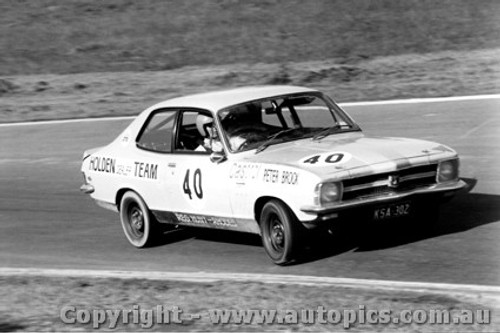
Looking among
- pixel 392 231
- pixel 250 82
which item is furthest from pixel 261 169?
pixel 250 82

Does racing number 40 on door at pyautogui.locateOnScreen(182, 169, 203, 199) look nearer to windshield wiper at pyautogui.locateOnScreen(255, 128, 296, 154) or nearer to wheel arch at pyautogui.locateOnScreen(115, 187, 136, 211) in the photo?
windshield wiper at pyautogui.locateOnScreen(255, 128, 296, 154)

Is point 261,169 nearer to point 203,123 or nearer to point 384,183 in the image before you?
point 384,183

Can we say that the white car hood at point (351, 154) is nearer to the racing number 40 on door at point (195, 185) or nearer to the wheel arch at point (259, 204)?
the wheel arch at point (259, 204)

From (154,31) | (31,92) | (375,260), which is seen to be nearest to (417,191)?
(375,260)

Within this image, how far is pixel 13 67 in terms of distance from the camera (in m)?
23.8

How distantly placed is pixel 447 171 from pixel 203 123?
92.3 inches

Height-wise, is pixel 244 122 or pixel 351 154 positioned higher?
pixel 244 122

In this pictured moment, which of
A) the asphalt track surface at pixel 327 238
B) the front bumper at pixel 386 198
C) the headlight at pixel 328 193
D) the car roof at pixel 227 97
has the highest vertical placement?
the car roof at pixel 227 97

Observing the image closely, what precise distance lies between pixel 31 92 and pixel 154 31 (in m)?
4.04

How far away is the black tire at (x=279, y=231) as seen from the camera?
28.0 ft

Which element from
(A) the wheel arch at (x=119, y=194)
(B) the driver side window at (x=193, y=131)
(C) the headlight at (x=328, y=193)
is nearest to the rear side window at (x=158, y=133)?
(B) the driver side window at (x=193, y=131)

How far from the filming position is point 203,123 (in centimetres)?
982

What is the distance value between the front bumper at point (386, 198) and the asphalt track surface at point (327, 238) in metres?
0.25

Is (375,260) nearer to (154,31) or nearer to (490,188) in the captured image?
(490,188)
